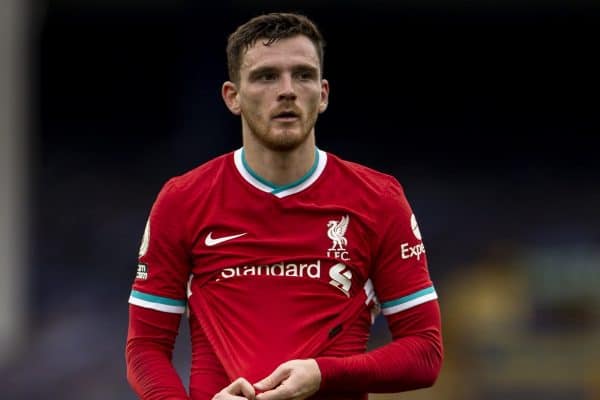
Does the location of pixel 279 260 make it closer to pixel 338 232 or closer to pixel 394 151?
pixel 338 232

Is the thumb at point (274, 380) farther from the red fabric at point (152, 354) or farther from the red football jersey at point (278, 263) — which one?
the red fabric at point (152, 354)

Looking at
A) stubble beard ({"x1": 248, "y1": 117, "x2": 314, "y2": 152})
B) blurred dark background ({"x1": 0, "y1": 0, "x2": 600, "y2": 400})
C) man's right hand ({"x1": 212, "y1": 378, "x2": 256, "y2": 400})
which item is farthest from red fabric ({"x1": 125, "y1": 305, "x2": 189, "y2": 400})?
blurred dark background ({"x1": 0, "y1": 0, "x2": 600, "y2": 400})

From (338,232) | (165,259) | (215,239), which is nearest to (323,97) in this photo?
(338,232)

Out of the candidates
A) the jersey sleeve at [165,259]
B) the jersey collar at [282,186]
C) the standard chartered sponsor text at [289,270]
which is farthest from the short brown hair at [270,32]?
the standard chartered sponsor text at [289,270]

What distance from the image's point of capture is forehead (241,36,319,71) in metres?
3.32

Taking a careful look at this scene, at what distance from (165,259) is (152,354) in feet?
0.79

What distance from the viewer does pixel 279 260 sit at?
3.33m

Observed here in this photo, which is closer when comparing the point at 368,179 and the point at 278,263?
the point at 278,263

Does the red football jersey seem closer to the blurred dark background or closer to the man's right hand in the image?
the man's right hand

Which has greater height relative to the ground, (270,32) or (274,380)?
(270,32)
